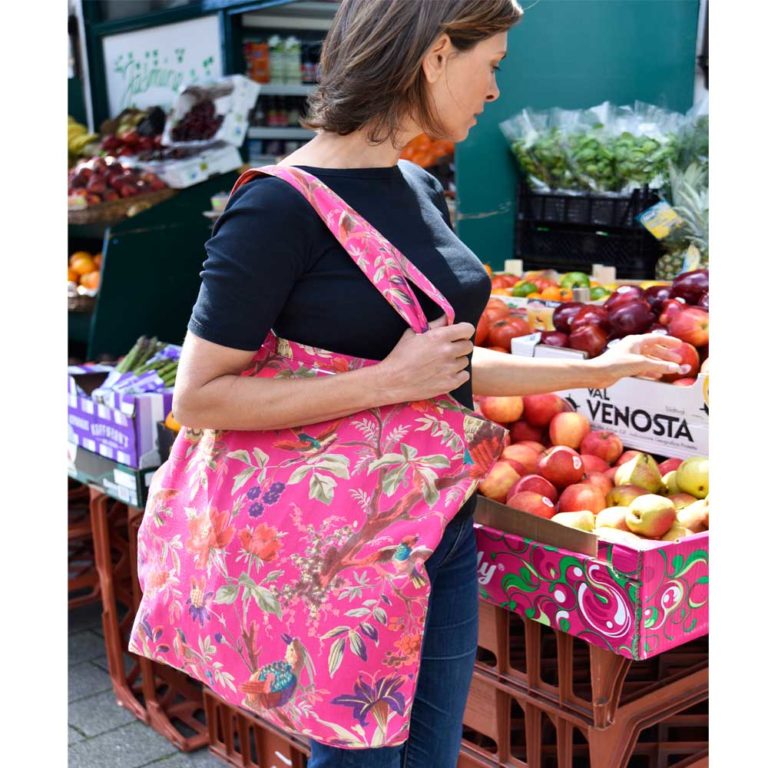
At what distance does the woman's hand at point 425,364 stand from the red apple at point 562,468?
90cm

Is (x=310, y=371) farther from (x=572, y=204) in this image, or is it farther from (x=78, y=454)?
(x=572, y=204)

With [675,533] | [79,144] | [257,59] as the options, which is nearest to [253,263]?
[675,533]

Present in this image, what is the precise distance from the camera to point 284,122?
6105mm

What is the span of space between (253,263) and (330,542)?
1.40ft

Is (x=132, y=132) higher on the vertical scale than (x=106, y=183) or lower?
higher

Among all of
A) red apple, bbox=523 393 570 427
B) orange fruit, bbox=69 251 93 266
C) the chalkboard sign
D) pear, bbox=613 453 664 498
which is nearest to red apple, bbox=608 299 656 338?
red apple, bbox=523 393 570 427

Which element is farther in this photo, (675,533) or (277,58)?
(277,58)

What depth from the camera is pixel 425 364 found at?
5.21 ft

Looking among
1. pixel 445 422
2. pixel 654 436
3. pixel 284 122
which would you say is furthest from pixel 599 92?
pixel 445 422

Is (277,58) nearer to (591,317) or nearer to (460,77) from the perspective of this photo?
(591,317)

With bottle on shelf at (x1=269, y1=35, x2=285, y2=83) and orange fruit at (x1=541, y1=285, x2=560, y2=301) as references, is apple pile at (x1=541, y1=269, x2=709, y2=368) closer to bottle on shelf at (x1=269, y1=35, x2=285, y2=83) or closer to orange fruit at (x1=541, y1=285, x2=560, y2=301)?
orange fruit at (x1=541, y1=285, x2=560, y2=301)

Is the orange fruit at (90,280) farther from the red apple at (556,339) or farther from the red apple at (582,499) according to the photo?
the red apple at (582,499)

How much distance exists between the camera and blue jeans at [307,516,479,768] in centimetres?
179
